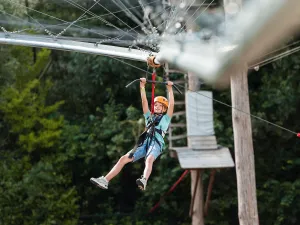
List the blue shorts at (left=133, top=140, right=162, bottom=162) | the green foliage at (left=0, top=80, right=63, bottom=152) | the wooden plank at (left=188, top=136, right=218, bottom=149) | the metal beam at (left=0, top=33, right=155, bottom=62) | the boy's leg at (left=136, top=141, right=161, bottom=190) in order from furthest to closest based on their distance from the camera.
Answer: the green foliage at (left=0, top=80, right=63, bottom=152)
the wooden plank at (left=188, top=136, right=218, bottom=149)
the metal beam at (left=0, top=33, right=155, bottom=62)
the blue shorts at (left=133, top=140, right=162, bottom=162)
the boy's leg at (left=136, top=141, right=161, bottom=190)

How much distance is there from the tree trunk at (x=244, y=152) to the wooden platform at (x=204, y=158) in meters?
1.33

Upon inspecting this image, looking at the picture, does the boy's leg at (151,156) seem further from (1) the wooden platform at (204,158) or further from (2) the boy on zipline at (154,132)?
(1) the wooden platform at (204,158)

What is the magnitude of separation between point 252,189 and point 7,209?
6076mm

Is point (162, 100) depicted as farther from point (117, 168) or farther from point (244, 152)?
point (244, 152)

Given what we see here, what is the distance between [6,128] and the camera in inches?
642

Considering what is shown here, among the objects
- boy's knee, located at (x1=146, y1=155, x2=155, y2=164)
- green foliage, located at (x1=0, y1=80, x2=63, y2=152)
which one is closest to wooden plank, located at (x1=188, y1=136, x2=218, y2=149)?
green foliage, located at (x1=0, y1=80, x2=63, y2=152)

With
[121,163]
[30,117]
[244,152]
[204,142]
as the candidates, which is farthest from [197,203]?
[121,163]

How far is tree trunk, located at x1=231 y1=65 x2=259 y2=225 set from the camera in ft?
38.5

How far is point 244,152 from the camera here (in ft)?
38.8

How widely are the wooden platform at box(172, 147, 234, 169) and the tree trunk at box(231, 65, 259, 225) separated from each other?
4.35 ft

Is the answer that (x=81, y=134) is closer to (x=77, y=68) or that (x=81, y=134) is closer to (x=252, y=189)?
(x=77, y=68)

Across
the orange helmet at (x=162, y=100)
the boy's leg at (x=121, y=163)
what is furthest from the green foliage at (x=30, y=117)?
the orange helmet at (x=162, y=100)

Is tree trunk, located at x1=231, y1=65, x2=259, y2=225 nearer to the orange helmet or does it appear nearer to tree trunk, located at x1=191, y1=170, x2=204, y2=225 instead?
tree trunk, located at x1=191, y1=170, x2=204, y2=225

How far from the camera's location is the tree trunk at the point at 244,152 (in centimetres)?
1175
